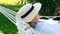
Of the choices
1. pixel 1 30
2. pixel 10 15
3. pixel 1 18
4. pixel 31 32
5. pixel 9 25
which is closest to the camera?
pixel 31 32

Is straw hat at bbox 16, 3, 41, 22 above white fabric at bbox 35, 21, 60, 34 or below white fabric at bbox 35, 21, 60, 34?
above

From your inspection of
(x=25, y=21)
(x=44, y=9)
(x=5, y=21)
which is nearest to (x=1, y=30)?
(x=5, y=21)

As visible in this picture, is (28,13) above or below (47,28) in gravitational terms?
above

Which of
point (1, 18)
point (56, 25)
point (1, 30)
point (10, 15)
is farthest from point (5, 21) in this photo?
point (56, 25)

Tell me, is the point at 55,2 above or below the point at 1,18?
above

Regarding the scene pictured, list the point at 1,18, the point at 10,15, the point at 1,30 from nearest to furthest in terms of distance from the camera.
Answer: the point at 10,15 < the point at 1,30 < the point at 1,18

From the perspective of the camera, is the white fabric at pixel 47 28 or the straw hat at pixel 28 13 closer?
the white fabric at pixel 47 28

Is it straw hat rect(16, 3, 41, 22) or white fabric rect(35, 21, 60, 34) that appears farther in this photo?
straw hat rect(16, 3, 41, 22)

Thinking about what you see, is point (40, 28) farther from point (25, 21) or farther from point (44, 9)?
point (44, 9)

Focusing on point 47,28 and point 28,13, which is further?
point 28,13

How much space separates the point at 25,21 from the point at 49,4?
3.31 meters

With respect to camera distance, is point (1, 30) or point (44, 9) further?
point (44, 9)

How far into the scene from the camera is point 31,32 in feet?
12.4

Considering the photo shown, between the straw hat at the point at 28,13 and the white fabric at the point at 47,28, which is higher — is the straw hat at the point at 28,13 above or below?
above
